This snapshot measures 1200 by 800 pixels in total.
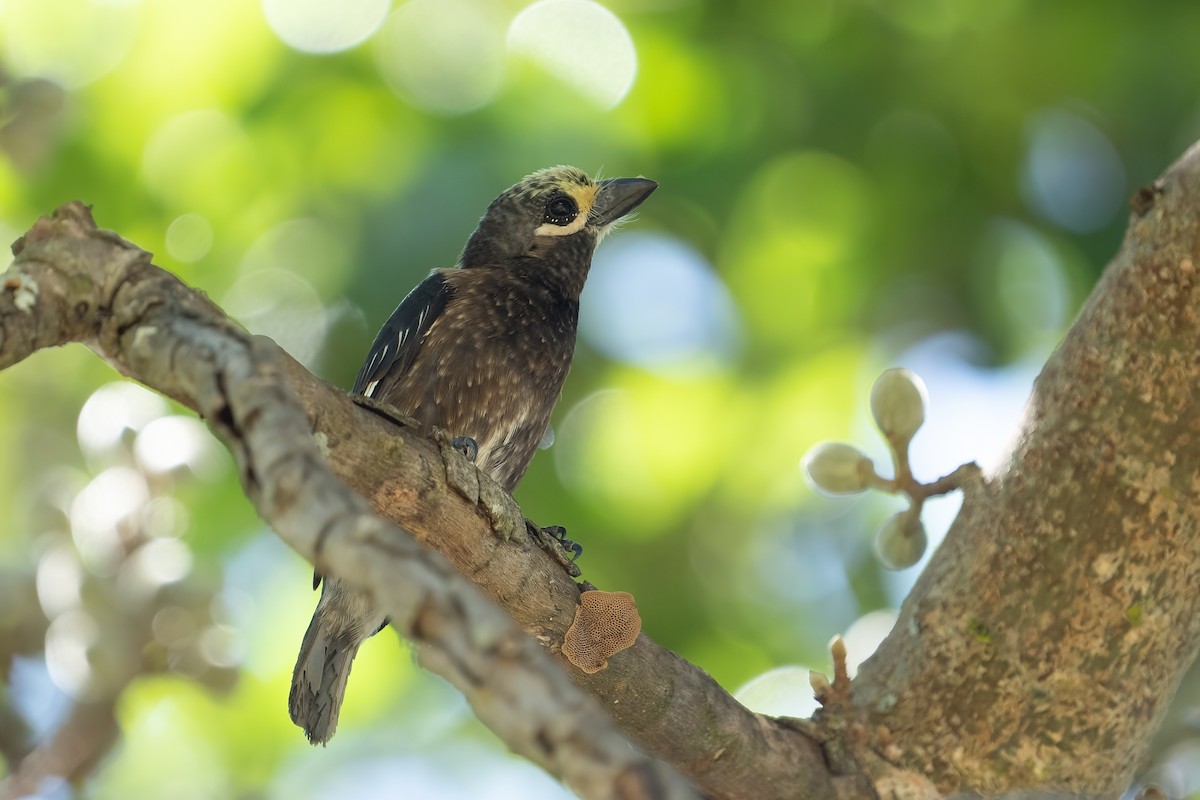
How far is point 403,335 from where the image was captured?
3709 mm

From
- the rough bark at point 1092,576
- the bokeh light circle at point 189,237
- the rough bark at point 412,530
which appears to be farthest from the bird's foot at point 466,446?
the bokeh light circle at point 189,237

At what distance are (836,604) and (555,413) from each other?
1.20 metres

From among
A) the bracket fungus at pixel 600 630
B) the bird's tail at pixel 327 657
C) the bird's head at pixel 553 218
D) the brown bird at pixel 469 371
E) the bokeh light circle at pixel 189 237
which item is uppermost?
the bird's head at pixel 553 218

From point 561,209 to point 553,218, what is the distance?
43mm

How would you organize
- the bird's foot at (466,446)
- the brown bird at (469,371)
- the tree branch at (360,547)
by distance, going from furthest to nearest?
the brown bird at (469,371) → the bird's foot at (466,446) → the tree branch at (360,547)

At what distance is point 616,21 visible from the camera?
4289 mm

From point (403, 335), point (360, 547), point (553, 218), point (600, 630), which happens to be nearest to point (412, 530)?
point (600, 630)

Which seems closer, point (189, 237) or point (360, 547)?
point (360, 547)

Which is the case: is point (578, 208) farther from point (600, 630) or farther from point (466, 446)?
point (600, 630)

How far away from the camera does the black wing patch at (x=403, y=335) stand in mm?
3660

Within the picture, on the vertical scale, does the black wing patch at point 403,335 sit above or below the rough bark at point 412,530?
above

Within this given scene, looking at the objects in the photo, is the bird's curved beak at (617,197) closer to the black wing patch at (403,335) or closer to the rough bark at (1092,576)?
the black wing patch at (403,335)

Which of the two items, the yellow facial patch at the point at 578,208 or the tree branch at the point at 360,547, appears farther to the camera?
the yellow facial patch at the point at 578,208

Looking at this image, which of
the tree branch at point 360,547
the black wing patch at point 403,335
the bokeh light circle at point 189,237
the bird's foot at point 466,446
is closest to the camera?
the tree branch at point 360,547
